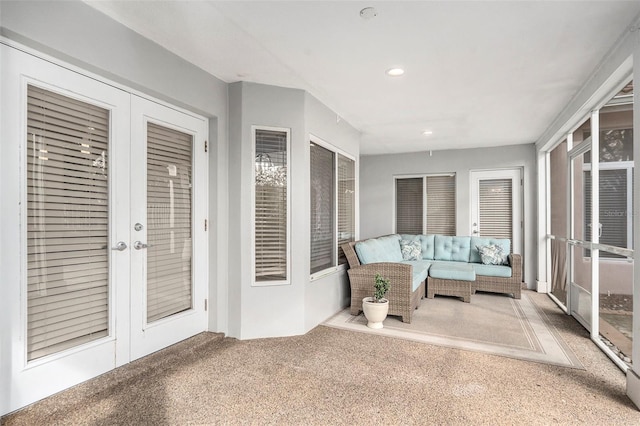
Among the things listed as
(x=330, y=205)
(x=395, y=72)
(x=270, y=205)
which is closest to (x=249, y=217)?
(x=270, y=205)

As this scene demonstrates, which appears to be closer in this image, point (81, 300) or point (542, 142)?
point (81, 300)

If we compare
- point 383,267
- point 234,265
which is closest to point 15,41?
point 234,265

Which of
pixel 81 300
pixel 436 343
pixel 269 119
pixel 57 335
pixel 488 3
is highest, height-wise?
pixel 488 3

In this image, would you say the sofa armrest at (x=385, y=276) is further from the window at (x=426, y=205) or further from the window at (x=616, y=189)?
the window at (x=426, y=205)

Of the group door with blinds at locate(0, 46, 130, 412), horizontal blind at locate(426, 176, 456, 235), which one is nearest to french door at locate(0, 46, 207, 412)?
door with blinds at locate(0, 46, 130, 412)

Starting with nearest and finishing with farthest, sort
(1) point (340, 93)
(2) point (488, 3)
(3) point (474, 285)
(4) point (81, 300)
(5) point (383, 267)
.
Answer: (2) point (488, 3)
(4) point (81, 300)
(1) point (340, 93)
(5) point (383, 267)
(3) point (474, 285)

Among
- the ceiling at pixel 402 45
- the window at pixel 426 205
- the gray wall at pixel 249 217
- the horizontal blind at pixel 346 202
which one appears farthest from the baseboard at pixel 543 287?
the gray wall at pixel 249 217

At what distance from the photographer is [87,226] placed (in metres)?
2.20

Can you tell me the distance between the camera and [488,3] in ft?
6.42

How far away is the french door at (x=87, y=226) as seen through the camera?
1.83 metres

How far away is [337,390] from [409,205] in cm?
491

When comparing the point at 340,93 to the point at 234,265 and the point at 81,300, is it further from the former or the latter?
the point at 81,300

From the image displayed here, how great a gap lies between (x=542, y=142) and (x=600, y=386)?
393cm

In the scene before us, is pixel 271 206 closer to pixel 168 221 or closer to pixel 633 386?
pixel 168 221
